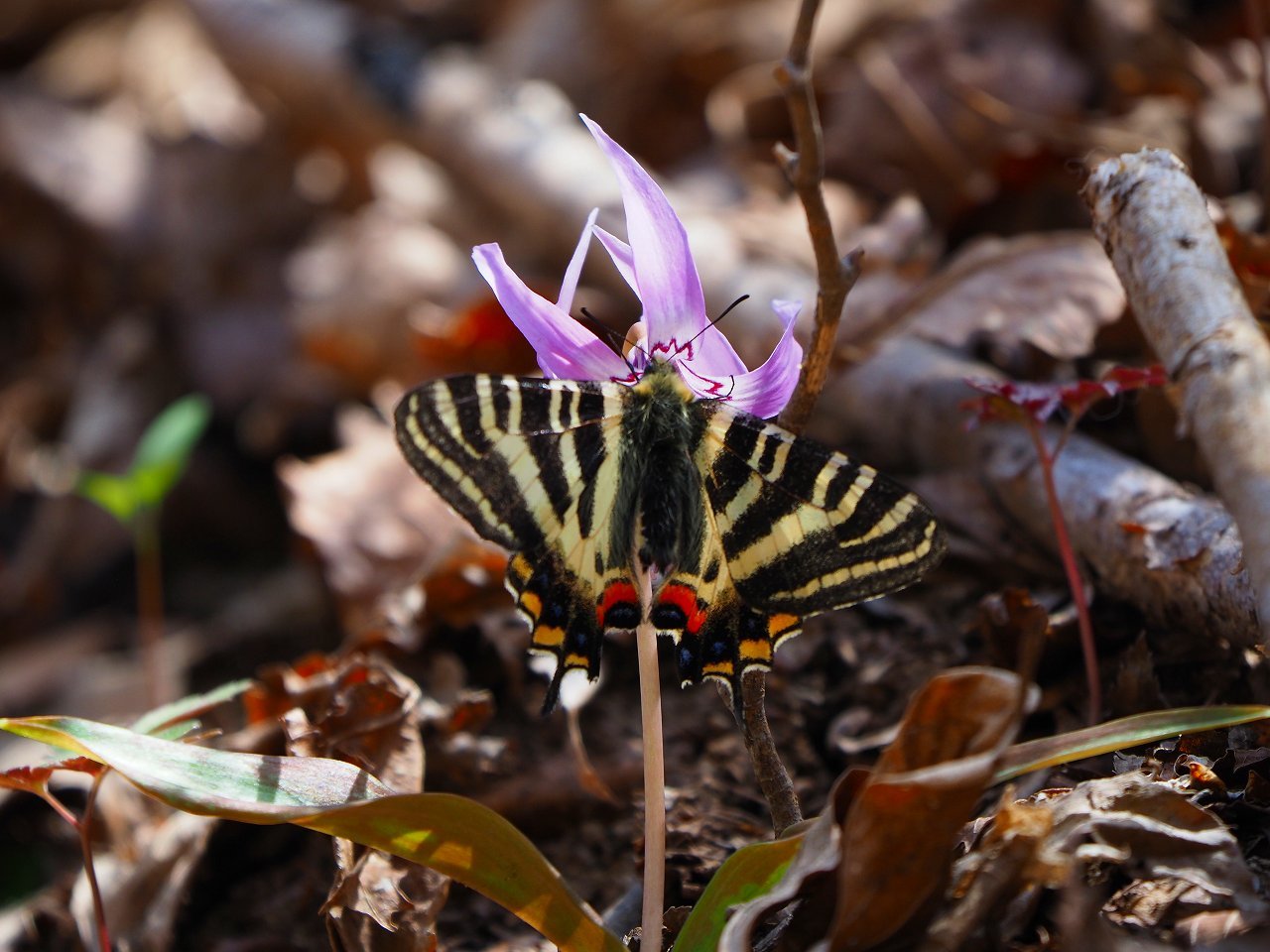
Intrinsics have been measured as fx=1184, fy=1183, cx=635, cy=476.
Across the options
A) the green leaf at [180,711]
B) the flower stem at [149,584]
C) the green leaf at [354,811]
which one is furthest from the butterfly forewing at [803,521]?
the flower stem at [149,584]

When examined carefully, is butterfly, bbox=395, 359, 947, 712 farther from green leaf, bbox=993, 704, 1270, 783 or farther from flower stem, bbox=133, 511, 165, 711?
flower stem, bbox=133, 511, 165, 711

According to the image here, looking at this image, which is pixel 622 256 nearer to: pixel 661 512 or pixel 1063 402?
pixel 661 512

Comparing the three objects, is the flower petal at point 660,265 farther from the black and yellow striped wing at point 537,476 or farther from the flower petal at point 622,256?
the black and yellow striped wing at point 537,476

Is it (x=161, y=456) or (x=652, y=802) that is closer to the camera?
(x=652, y=802)

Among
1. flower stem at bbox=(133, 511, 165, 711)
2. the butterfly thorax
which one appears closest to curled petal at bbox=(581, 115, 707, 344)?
the butterfly thorax

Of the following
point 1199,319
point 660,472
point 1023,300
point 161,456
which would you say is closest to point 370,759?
point 660,472
